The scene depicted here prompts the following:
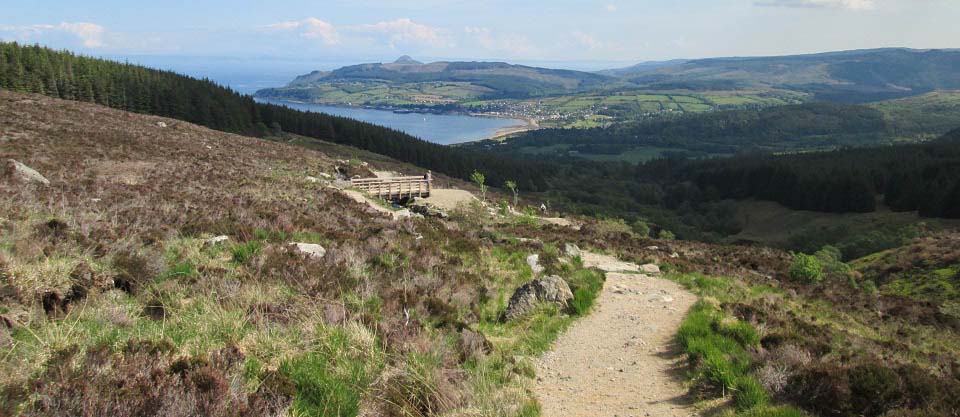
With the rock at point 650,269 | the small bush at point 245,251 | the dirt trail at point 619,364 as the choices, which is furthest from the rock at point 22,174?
the rock at point 650,269

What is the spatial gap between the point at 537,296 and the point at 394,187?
25102 millimetres

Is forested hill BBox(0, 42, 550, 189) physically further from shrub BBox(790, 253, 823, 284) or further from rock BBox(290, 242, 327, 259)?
rock BBox(290, 242, 327, 259)

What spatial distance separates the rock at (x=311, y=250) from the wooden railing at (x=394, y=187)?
71.3 feet

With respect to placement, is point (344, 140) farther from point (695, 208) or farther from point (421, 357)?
point (421, 357)

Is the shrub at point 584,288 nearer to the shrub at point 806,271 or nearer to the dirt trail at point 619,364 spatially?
the dirt trail at point 619,364

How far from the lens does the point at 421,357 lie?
18.6 feet

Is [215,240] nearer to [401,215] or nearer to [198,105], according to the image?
[401,215]

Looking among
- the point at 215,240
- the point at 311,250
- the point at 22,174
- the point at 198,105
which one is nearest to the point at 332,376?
the point at 311,250

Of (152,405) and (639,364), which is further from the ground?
(152,405)

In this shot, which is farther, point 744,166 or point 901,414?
point 744,166

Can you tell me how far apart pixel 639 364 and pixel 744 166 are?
124 metres

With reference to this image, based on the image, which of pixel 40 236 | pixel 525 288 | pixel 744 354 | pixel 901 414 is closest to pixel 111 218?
pixel 40 236

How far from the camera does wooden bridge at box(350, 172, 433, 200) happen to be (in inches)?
1293

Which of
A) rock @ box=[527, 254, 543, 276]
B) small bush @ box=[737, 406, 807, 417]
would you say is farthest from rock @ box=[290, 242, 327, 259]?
small bush @ box=[737, 406, 807, 417]
